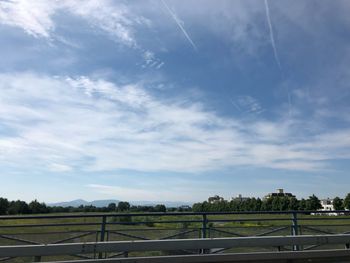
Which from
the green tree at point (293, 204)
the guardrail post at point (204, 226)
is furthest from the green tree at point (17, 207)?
the green tree at point (293, 204)

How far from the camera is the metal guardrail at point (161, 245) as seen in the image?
5867mm

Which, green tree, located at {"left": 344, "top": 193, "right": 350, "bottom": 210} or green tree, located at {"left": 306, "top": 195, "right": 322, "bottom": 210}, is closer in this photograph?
green tree, located at {"left": 344, "top": 193, "right": 350, "bottom": 210}

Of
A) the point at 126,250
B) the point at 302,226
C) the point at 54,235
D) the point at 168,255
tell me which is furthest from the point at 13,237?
the point at 302,226

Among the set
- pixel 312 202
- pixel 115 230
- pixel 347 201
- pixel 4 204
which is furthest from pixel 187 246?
pixel 312 202

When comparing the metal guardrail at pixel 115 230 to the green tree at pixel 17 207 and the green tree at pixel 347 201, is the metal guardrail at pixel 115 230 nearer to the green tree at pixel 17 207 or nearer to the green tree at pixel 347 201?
the green tree at pixel 17 207

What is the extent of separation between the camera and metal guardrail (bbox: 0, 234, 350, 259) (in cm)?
587

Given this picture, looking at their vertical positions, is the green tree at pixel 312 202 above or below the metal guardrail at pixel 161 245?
above

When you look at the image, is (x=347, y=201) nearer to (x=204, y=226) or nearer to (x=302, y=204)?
(x=302, y=204)

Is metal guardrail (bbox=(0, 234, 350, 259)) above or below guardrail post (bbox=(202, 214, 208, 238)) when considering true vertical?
below

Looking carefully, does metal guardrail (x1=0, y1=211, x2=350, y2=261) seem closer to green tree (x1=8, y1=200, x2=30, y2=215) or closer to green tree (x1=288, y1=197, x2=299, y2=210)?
green tree (x1=8, y1=200, x2=30, y2=215)

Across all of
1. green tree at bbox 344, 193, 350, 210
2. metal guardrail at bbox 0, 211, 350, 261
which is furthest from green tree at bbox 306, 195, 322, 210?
metal guardrail at bbox 0, 211, 350, 261

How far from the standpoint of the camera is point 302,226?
Answer: 8875mm

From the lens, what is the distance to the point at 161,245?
6.34 meters

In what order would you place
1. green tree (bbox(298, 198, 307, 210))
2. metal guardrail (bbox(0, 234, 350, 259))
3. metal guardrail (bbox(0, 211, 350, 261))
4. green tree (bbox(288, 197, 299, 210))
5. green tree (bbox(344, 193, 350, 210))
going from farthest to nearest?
green tree (bbox(288, 197, 299, 210)), green tree (bbox(298, 198, 307, 210)), green tree (bbox(344, 193, 350, 210)), metal guardrail (bbox(0, 211, 350, 261)), metal guardrail (bbox(0, 234, 350, 259))
